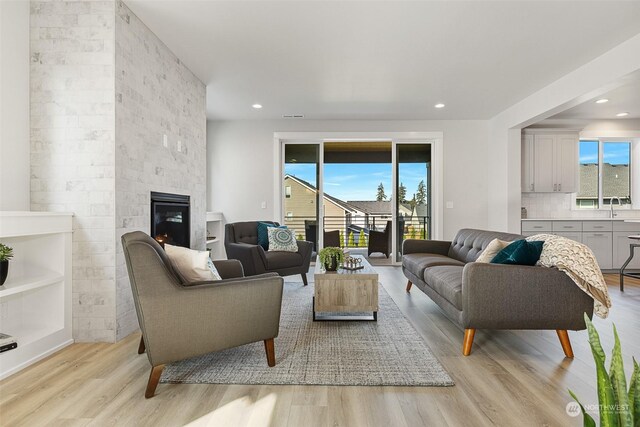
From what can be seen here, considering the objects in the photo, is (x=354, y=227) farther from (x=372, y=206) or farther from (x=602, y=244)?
(x=602, y=244)

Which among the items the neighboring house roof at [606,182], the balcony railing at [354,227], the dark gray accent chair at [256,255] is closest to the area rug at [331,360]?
the dark gray accent chair at [256,255]

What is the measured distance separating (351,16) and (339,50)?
0.65m

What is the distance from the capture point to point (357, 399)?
6.45 feet

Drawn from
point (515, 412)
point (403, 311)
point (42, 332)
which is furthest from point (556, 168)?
point (42, 332)

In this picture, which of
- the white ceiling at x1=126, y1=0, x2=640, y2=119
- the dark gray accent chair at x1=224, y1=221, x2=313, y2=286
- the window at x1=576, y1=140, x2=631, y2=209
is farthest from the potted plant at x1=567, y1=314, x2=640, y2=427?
the window at x1=576, y1=140, x2=631, y2=209

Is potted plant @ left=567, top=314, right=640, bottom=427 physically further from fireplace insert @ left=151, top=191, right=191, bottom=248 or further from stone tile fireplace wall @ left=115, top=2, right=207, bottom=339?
fireplace insert @ left=151, top=191, right=191, bottom=248

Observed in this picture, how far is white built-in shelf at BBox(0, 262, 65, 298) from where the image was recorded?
2.37 metres

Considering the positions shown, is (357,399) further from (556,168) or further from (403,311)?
(556,168)

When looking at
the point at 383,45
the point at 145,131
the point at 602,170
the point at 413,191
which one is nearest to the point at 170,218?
the point at 145,131

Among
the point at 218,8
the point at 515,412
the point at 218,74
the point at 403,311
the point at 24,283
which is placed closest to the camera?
the point at 515,412

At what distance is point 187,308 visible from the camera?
2064mm

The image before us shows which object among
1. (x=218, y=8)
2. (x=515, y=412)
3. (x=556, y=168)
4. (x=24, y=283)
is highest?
(x=218, y=8)

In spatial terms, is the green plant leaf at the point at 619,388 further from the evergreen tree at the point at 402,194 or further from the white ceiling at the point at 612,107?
the evergreen tree at the point at 402,194

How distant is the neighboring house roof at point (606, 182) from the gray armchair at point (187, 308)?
650 cm
